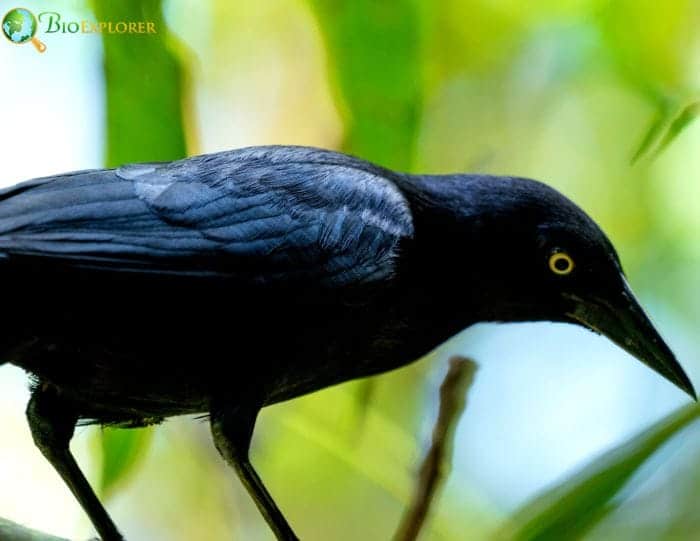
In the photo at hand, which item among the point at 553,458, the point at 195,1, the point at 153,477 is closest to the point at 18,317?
the point at 153,477

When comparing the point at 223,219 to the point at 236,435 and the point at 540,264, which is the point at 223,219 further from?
the point at 540,264

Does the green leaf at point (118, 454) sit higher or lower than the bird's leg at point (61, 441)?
lower

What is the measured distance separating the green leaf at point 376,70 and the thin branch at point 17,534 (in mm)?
1045

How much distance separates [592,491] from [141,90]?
3.96 feet

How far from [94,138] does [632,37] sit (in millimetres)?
1283

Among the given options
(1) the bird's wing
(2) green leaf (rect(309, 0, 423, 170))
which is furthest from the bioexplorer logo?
(1) the bird's wing

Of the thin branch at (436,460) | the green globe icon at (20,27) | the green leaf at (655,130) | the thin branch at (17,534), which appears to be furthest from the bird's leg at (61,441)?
the green leaf at (655,130)

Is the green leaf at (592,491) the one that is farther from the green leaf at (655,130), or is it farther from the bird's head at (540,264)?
the green leaf at (655,130)

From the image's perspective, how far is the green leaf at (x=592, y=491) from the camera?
1664mm

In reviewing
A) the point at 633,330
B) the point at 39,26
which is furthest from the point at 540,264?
the point at 39,26

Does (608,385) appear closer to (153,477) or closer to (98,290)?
(153,477)

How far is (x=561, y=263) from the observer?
1683 millimetres

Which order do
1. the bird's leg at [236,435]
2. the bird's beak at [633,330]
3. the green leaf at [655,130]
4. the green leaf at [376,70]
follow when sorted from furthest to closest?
the green leaf at [655,130] < the green leaf at [376,70] < the bird's beak at [633,330] < the bird's leg at [236,435]

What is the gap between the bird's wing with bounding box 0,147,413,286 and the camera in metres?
1.41
